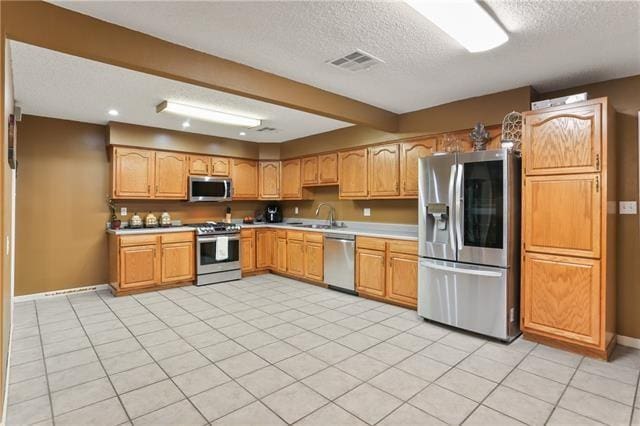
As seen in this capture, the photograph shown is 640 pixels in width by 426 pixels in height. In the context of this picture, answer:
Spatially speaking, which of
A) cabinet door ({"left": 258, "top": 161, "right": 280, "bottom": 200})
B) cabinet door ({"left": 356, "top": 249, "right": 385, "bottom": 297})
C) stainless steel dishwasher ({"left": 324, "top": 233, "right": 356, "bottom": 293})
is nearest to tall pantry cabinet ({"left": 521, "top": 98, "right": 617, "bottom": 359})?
cabinet door ({"left": 356, "top": 249, "right": 385, "bottom": 297})

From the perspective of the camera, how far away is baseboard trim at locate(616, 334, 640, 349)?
312cm

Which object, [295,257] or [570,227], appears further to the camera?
[295,257]

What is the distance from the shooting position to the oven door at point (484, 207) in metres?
3.20

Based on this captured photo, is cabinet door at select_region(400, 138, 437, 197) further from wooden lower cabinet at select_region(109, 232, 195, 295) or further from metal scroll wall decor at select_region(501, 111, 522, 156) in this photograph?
wooden lower cabinet at select_region(109, 232, 195, 295)

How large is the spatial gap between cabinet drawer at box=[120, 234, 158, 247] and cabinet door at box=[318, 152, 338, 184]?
275 centimetres

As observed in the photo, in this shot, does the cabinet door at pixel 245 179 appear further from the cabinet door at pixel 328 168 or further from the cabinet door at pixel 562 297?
the cabinet door at pixel 562 297

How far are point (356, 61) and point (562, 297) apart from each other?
8.87 ft

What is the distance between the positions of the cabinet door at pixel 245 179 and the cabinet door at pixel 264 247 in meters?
0.79

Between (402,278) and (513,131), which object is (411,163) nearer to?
(513,131)

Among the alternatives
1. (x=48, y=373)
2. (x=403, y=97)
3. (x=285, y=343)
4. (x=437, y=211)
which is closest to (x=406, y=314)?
(x=437, y=211)

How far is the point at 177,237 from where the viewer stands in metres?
5.30

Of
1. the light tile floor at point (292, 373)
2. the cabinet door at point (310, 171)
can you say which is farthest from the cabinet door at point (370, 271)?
the cabinet door at point (310, 171)

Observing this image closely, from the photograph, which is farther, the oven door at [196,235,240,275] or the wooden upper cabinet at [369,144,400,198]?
the oven door at [196,235,240,275]

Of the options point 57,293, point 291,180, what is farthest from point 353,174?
point 57,293
